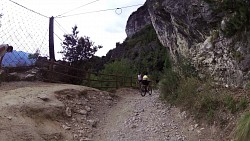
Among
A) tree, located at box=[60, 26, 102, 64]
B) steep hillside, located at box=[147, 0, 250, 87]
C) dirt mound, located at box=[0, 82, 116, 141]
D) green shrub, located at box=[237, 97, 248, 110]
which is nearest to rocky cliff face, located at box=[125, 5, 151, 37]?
tree, located at box=[60, 26, 102, 64]

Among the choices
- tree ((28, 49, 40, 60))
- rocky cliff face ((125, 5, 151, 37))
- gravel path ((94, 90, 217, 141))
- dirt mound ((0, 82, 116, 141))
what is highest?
rocky cliff face ((125, 5, 151, 37))

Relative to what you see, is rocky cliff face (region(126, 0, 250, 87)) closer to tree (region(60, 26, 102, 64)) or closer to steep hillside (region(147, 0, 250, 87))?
steep hillside (region(147, 0, 250, 87))

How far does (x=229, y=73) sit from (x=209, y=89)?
1.26 meters

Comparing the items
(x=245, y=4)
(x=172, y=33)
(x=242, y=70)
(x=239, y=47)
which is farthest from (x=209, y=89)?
(x=172, y=33)

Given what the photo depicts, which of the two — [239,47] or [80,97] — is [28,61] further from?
[239,47]

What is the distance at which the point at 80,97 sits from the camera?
35.9 ft

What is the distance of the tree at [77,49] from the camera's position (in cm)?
2047

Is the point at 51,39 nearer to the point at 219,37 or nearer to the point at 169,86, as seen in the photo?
the point at 169,86

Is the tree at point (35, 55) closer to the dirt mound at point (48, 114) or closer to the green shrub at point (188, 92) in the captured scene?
the dirt mound at point (48, 114)

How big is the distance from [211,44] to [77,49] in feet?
36.9

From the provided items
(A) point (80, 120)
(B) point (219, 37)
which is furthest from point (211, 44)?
(A) point (80, 120)

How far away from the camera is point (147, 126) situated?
905 cm

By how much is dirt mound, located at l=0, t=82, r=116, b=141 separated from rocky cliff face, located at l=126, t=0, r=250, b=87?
398cm

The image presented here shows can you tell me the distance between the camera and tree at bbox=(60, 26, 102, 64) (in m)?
20.5
